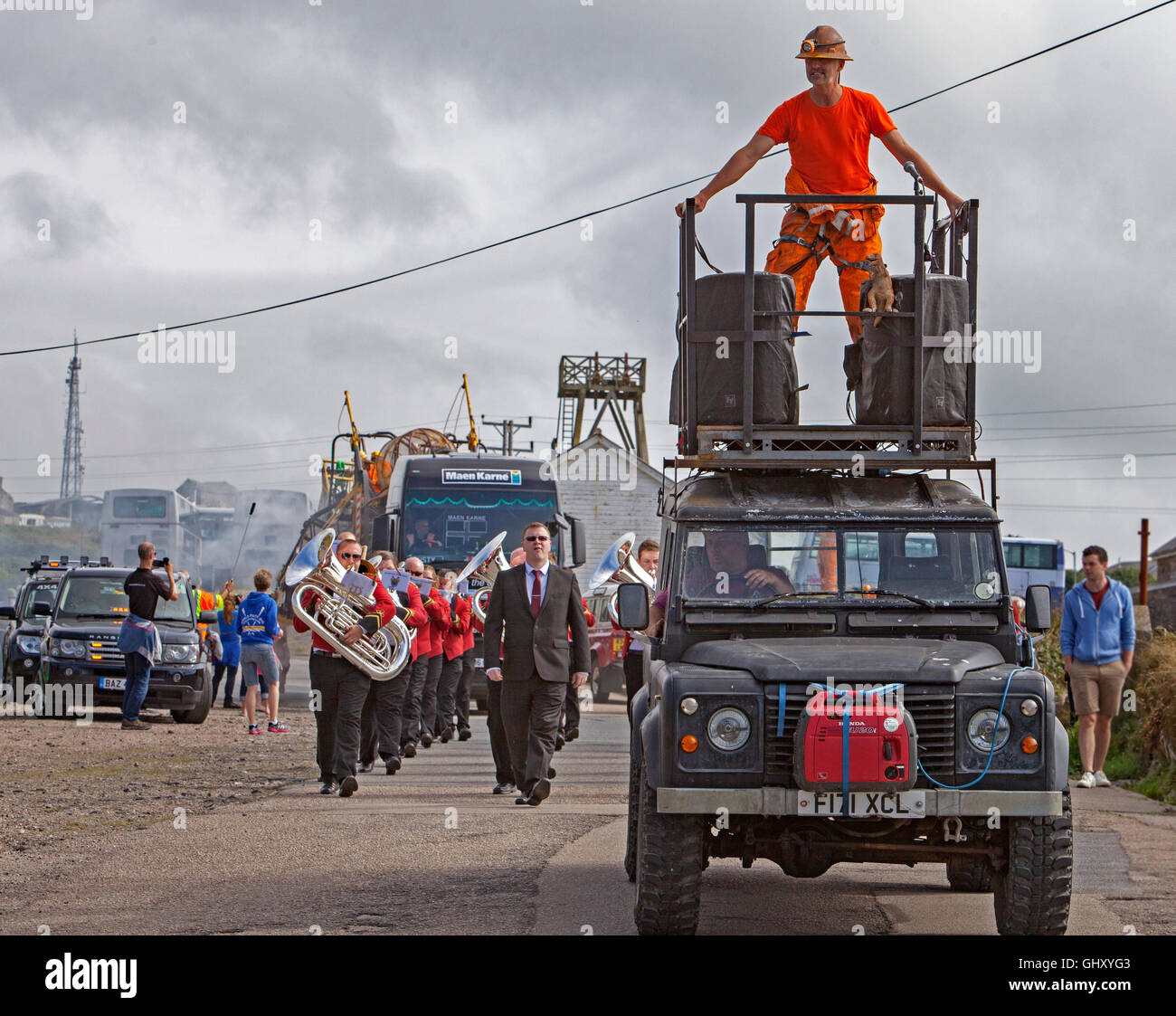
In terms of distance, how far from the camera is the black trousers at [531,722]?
11.5 metres

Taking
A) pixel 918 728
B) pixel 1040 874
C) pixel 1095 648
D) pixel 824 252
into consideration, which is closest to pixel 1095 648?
pixel 1095 648

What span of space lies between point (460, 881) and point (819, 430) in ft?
9.68

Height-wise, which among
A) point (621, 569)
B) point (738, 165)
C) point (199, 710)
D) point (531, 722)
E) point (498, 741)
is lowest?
point (199, 710)

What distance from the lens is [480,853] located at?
9.34 meters

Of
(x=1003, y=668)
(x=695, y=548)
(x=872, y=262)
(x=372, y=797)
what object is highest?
(x=872, y=262)

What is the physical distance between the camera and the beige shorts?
1343 centimetres

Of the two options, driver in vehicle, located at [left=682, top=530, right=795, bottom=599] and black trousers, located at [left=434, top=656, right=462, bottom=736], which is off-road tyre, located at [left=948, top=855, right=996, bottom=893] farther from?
black trousers, located at [left=434, top=656, right=462, bottom=736]

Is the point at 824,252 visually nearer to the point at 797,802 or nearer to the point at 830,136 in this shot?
the point at 830,136

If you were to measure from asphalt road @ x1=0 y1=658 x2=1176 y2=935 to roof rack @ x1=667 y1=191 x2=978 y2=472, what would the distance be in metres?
2.17

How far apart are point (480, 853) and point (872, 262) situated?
4019 millimetres

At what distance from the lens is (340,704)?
1232 cm

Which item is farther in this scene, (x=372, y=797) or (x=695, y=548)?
(x=372, y=797)
